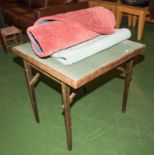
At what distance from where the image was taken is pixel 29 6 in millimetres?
3967

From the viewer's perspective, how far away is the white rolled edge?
3.79 ft

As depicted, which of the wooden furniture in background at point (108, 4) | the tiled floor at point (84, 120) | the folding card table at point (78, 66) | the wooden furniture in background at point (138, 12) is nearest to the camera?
the folding card table at point (78, 66)

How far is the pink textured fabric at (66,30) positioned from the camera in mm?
1154

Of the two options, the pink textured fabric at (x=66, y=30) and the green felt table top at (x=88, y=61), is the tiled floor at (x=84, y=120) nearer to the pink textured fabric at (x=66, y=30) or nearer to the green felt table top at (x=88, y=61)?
the green felt table top at (x=88, y=61)

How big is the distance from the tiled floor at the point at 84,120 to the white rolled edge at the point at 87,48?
0.79 metres

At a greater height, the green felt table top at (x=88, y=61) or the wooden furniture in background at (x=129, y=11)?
the green felt table top at (x=88, y=61)

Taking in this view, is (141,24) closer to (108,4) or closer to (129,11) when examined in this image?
(129,11)

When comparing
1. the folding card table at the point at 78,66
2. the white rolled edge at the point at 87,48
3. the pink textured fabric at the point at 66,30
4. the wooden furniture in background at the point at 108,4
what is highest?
the pink textured fabric at the point at 66,30

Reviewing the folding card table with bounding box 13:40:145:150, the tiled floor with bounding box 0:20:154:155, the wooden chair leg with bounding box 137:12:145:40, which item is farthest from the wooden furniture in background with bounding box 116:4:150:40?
the folding card table with bounding box 13:40:145:150

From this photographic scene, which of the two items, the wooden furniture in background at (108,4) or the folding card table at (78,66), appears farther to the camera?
the wooden furniture in background at (108,4)

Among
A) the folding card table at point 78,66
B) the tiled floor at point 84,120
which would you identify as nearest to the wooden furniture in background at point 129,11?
the tiled floor at point 84,120

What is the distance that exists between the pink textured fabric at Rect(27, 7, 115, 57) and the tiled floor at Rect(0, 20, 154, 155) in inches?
32.6

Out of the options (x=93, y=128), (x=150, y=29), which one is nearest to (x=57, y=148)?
(x=93, y=128)

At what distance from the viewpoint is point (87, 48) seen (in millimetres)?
1200
